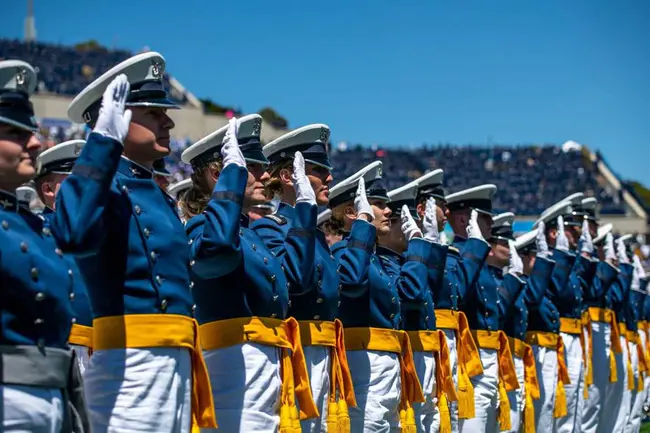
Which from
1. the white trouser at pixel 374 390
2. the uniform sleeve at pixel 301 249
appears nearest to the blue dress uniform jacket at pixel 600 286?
the white trouser at pixel 374 390

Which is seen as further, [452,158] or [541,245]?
[452,158]

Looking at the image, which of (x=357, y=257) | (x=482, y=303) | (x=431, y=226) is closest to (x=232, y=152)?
(x=357, y=257)

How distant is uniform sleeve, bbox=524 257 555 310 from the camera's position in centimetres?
946

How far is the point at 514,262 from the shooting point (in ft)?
30.1

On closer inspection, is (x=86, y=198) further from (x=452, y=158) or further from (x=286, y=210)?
(x=452, y=158)

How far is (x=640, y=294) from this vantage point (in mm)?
15055

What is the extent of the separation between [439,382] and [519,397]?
178 centimetres

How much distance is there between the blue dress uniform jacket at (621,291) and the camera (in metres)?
12.7

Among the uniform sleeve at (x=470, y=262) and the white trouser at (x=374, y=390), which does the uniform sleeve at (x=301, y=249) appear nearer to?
the white trouser at (x=374, y=390)

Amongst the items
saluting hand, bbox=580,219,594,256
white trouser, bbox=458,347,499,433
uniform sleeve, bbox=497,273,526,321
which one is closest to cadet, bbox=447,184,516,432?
white trouser, bbox=458,347,499,433

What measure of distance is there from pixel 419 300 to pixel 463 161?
1438 inches

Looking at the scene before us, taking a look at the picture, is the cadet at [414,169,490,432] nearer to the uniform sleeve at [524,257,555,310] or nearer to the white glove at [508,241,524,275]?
the white glove at [508,241,524,275]

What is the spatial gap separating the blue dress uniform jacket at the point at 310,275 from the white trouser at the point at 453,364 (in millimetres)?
2041

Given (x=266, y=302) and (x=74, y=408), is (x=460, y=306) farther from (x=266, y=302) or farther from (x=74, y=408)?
(x=74, y=408)
